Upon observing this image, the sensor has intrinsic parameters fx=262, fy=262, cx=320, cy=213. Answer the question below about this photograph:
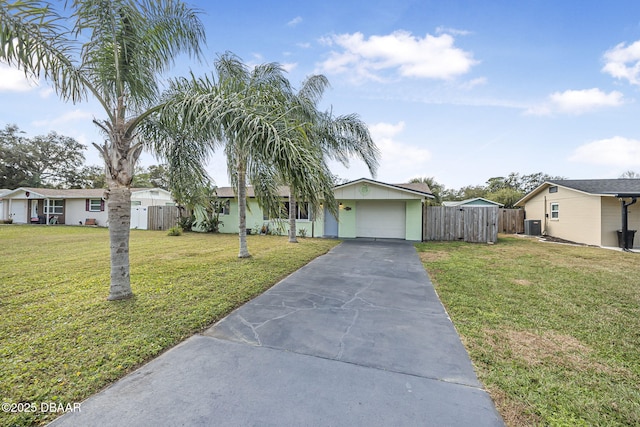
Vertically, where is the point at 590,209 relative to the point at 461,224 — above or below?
above

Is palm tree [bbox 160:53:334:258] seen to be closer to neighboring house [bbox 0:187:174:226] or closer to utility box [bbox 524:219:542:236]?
utility box [bbox 524:219:542:236]

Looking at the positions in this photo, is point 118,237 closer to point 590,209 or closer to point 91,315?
point 91,315

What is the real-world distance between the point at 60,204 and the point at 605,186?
3893 cm

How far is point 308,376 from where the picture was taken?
248 cm

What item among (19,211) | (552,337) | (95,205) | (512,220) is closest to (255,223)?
(552,337)

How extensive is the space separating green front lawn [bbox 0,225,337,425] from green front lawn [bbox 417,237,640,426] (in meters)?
3.41

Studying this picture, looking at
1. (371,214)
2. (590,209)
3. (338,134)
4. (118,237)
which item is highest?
(338,134)

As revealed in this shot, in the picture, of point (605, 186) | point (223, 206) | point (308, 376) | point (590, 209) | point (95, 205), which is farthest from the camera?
point (95, 205)

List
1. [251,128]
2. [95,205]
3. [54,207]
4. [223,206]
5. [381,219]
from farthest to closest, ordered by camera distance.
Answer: [54,207] < [95,205] < [223,206] < [381,219] < [251,128]

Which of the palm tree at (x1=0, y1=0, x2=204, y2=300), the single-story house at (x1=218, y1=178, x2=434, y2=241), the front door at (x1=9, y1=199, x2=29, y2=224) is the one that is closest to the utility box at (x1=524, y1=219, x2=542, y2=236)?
the single-story house at (x1=218, y1=178, x2=434, y2=241)

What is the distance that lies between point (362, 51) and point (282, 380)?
11.8 metres

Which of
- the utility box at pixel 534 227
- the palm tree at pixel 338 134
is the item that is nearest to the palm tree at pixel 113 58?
the palm tree at pixel 338 134

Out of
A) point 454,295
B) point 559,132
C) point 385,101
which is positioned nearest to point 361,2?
point 385,101

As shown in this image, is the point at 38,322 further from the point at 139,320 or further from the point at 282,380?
the point at 282,380
